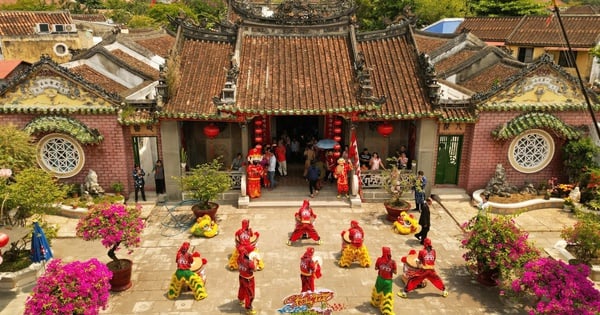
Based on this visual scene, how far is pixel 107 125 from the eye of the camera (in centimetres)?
1389

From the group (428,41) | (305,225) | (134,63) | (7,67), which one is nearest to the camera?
(305,225)

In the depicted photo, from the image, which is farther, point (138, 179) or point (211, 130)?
point (211, 130)

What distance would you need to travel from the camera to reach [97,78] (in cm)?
1759

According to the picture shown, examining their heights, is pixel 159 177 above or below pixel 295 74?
below

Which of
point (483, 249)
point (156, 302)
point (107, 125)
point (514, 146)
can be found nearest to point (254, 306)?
point (156, 302)

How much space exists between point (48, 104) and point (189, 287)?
7929 mm

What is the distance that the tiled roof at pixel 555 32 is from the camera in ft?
94.5

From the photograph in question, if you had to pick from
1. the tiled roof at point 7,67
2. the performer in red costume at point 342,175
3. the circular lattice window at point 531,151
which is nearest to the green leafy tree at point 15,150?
the performer in red costume at point 342,175

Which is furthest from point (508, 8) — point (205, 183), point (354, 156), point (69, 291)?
point (69, 291)

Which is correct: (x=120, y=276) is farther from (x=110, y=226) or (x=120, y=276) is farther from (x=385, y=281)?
(x=385, y=281)

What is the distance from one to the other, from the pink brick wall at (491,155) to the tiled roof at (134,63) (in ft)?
41.9

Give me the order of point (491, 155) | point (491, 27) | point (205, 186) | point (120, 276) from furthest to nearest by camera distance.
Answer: point (491, 27), point (491, 155), point (205, 186), point (120, 276)

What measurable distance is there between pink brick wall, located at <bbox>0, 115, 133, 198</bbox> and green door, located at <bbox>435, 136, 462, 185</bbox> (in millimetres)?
10305

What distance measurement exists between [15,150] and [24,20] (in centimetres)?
2866
